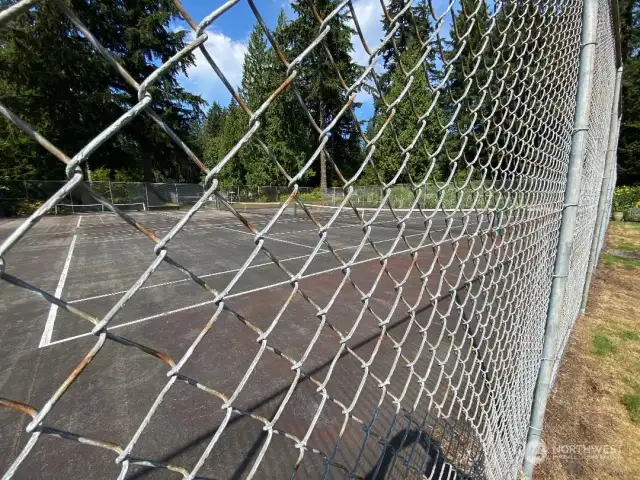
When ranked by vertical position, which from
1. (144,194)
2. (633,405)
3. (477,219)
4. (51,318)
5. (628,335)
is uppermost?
(477,219)

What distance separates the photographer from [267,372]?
9.64ft

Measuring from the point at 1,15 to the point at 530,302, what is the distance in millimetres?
2462

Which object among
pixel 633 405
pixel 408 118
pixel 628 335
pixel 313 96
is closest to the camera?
pixel 313 96

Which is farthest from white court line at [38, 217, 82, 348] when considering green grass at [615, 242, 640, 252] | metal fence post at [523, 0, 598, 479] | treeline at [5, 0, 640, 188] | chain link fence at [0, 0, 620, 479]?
green grass at [615, 242, 640, 252]

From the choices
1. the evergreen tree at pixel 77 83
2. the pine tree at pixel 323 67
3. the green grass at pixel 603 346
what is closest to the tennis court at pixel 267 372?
the pine tree at pixel 323 67

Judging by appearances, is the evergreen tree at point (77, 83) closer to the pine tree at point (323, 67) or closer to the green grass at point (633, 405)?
the pine tree at point (323, 67)

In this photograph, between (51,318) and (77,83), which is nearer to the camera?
(51,318)

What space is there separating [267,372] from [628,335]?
4270 millimetres

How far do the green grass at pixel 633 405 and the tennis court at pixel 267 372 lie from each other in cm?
111

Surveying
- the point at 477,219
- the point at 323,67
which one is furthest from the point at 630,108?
the point at 323,67

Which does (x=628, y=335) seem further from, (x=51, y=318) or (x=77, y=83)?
(x=77, y=83)

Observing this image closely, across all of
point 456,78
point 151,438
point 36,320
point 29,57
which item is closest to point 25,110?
point 29,57

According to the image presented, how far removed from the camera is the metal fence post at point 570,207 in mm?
1438

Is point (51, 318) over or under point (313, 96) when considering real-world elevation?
under
